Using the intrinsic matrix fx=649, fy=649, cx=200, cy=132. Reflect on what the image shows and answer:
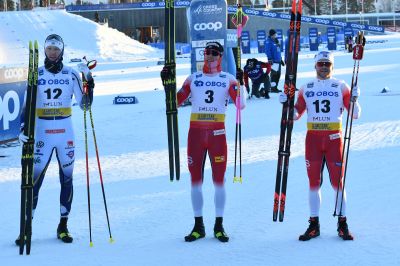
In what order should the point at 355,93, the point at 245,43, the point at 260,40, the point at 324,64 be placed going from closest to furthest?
1. the point at 355,93
2. the point at 324,64
3. the point at 245,43
4. the point at 260,40

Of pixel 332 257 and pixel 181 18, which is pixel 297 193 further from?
pixel 181 18

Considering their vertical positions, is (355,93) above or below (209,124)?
above

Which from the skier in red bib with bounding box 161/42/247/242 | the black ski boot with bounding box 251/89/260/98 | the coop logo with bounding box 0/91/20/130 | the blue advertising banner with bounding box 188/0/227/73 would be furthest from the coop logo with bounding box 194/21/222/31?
the skier in red bib with bounding box 161/42/247/242

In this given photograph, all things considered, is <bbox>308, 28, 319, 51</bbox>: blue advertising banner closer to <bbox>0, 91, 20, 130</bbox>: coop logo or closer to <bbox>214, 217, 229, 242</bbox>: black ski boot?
<bbox>0, 91, 20, 130</bbox>: coop logo

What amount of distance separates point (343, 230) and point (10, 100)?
25.5 feet

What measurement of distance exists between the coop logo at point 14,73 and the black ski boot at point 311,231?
7657mm

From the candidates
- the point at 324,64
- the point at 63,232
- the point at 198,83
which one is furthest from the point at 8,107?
the point at 324,64

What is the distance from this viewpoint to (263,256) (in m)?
5.38

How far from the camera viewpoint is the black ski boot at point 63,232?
19.7 feet

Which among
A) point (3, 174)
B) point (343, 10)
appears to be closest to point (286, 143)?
point (3, 174)

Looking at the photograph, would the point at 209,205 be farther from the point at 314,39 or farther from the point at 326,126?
the point at 314,39

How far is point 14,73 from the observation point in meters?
12.0

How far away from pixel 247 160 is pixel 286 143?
11.6ft

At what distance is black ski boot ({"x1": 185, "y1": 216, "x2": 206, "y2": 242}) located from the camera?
591cm
